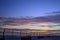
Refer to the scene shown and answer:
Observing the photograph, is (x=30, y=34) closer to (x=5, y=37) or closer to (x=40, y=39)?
(x=40, y=39)

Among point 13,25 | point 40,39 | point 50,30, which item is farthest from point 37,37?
point 13,25

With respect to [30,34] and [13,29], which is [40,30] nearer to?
[30,34]

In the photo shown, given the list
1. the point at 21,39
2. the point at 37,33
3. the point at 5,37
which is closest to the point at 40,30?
the point at 37,33

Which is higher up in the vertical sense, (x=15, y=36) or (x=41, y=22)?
(x=41, y=22)

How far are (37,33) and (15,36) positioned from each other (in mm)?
839

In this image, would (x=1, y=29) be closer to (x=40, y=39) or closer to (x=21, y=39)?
(x=21, y=39)

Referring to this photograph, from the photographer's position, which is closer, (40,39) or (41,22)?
(40,39)

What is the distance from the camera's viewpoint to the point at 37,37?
6.82 m

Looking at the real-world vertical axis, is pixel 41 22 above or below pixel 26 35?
above

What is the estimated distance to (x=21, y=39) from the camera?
7.01m

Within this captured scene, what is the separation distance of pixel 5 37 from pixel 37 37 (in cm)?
124

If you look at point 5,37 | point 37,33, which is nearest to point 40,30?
point 37,33

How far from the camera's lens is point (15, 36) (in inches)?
273

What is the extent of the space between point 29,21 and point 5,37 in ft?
3.67
